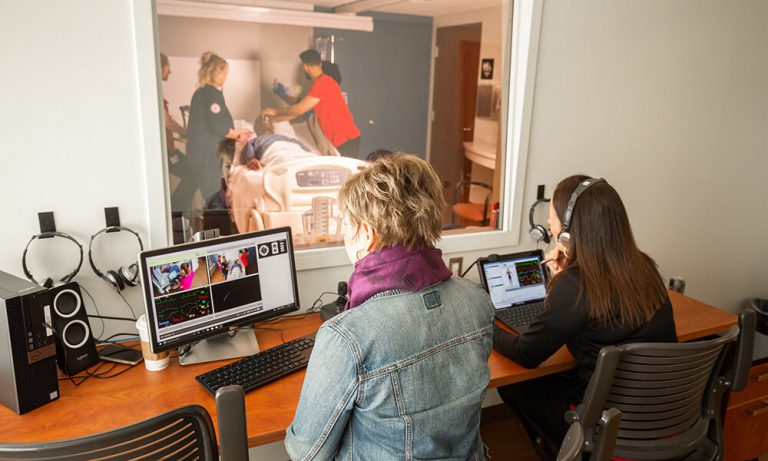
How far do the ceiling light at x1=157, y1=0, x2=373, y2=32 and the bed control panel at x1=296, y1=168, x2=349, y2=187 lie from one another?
2.00 feet

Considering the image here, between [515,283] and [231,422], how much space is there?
1.40 m

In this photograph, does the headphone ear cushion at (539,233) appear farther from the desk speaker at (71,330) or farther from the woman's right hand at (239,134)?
the desk speaker at (71,330)

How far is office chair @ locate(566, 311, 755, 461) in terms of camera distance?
1495 mm

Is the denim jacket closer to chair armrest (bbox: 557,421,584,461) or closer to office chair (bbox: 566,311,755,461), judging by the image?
chair armrest (bbox: 557,421,584,461)

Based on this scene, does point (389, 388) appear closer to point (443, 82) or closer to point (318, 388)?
point (318, 388)

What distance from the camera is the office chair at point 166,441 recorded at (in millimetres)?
944

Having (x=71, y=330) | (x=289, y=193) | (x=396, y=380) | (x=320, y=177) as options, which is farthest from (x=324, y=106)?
(x=396, y=380)

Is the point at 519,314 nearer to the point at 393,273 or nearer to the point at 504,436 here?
the point at 504,436

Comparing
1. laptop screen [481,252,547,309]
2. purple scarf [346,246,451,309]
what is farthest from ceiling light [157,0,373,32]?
purple scarf [346,246,451,309]

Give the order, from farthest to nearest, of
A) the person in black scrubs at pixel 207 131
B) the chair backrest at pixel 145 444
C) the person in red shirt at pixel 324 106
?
the person in red shirt at pixel 324 106 < the person in black scrubs at pixel 207 131 < the chair backrest at pixel 145 444

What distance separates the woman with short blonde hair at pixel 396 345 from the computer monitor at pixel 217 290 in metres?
0.62

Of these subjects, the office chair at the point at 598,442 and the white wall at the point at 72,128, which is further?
the white wall at the point at 72,128

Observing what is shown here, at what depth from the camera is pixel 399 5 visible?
2461 mm

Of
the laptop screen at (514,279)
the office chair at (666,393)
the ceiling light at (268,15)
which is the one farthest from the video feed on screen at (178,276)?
the office chair at (666,393)
